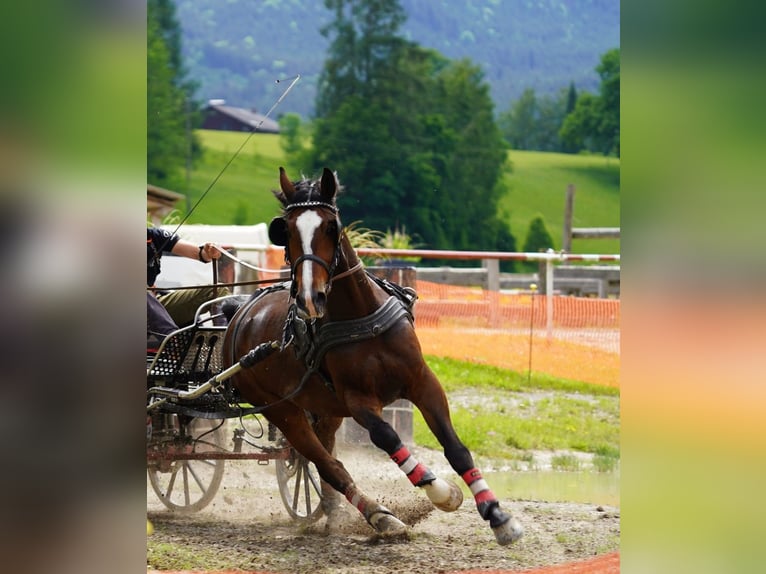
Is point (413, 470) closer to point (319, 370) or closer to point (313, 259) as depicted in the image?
point (319, 370)

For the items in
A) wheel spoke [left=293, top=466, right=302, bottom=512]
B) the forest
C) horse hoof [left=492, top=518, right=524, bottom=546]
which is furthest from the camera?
the forest

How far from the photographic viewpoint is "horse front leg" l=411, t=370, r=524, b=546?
193 inches

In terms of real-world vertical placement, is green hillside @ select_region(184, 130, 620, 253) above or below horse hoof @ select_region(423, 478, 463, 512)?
above

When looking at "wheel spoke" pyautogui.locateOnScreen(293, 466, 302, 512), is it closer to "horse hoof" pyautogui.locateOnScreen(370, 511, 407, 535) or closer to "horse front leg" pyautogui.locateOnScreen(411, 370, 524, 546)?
"horse hoof" pyautogui.locateOnScreen(370, 511, 407, 535)

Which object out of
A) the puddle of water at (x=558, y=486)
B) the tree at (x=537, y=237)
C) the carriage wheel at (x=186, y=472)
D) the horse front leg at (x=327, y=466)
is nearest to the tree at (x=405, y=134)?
the tree at (x=537, y=237)

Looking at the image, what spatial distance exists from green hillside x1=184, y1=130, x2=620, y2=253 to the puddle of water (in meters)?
39.3

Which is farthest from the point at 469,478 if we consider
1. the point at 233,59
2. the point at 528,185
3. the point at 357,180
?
the point at 233,59

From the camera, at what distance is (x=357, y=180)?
146 feet

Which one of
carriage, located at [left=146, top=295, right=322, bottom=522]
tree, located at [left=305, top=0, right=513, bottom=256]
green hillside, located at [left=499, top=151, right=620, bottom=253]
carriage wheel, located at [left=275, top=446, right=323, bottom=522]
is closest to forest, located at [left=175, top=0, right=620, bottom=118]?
green hillside, located at [left=499, top=151, right=620, bottom=253]

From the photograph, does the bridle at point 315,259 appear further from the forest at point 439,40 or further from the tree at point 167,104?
the forest at point 439,40

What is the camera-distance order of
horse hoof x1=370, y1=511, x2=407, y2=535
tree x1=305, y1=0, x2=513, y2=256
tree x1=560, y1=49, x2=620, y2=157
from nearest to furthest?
horse hoof x1=370, y1=511, x2=407, y2=535 < tree x1=305, y1=0, x2=513, y2=256 < tree x1=560, y1=49, x2=620, y2=157

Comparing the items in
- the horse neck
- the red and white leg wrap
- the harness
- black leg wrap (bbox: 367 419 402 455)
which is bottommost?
the red and white leg wrap
